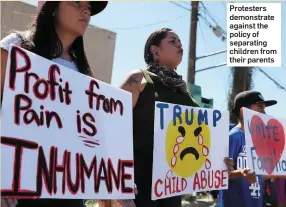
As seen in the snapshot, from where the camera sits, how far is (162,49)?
7.98 feet

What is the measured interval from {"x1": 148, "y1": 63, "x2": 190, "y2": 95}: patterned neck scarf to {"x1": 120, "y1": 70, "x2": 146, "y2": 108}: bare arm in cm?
11

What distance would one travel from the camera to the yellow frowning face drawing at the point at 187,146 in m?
2.18

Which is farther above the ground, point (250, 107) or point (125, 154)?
point (250, 107)

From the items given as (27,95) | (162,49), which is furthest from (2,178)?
(162,49)

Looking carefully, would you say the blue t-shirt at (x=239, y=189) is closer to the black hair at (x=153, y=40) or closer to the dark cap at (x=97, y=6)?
the black hair at (x=153, y=40)

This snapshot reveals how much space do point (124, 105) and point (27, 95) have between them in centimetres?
55

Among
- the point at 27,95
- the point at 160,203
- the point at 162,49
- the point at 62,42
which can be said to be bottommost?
the point at 160,203

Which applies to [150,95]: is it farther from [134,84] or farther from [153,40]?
[153,40]

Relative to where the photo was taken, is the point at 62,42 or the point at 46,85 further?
the point at 62,42

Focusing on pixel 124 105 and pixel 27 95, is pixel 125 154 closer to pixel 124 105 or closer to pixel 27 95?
pixel 124 105

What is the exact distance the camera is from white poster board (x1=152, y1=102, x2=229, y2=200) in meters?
2.10

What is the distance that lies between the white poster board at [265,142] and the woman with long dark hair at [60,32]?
56.3 inches

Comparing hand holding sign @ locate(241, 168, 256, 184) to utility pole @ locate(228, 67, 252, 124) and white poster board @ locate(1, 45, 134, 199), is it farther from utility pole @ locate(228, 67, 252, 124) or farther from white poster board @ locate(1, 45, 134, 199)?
utility pole @ locate(228, 67, 252, 124)

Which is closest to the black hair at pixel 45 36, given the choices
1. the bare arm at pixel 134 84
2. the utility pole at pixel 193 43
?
the bare arm at pixel 134 84
